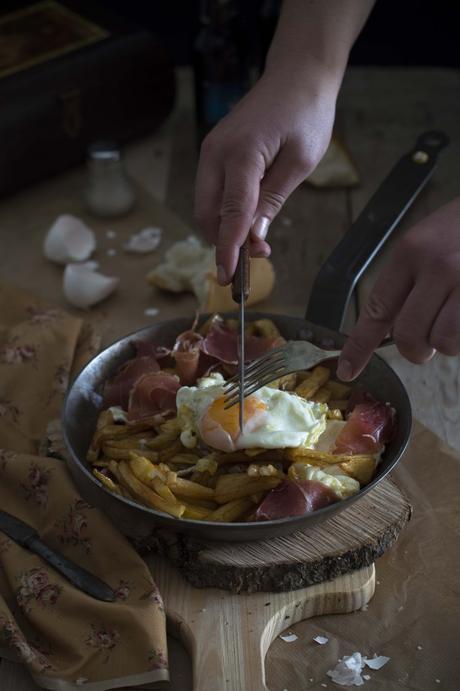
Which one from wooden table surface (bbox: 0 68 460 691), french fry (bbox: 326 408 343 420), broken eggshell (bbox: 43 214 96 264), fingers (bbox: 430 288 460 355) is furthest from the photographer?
broken eggshell (bbox: 43 214 96 264)

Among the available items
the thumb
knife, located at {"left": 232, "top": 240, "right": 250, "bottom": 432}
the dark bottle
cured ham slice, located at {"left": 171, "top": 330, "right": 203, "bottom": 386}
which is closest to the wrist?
the thumb

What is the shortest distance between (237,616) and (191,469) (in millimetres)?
257

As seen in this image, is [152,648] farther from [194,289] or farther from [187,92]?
[187,92]

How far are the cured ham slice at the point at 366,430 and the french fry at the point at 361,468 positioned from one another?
0.09ft

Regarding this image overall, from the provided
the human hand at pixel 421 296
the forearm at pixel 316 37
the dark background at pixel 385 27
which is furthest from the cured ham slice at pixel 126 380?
the dark background at pixel 385 27

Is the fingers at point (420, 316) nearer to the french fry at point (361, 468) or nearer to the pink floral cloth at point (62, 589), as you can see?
the french fry at point (361, 468)

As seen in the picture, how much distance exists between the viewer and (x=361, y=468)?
70.2 inches

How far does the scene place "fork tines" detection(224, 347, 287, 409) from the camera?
1.78 metres

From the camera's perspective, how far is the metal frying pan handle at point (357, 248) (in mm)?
2139

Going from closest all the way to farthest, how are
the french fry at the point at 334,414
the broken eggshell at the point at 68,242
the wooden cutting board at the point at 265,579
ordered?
the wooden cutting board at the point at 265,579, the french fry at the point at 334,414, the broken eggshell at the point at 68,242

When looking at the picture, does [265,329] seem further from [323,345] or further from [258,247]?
[258,247]

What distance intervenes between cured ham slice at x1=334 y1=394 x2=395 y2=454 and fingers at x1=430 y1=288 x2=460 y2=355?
0.95 ft

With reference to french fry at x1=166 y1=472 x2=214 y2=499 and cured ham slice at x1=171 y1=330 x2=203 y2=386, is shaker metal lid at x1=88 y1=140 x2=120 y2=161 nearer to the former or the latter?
cured ham slice at x1=171 y1=330 x2=203 y2=386

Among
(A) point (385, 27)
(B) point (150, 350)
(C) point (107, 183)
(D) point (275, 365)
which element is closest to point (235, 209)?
(D) point (275, 365)
